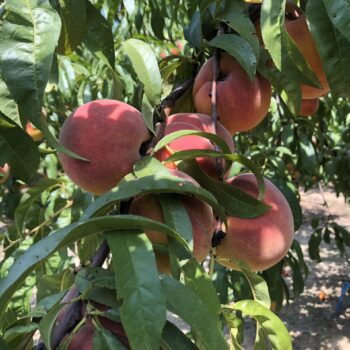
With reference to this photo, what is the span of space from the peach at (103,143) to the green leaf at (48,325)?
21 cm

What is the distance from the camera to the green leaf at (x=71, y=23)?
55 centimetres

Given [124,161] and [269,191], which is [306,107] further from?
[124,161]

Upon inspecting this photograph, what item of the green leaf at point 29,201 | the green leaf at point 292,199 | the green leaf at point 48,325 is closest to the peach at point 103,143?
the green leaf at point 48,325

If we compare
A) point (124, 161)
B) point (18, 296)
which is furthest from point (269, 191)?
point (18, 296)

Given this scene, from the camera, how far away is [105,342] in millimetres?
384

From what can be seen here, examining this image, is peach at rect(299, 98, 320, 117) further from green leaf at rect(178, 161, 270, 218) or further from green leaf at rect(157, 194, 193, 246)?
green leaf at rect(157, 194, 193, 246)

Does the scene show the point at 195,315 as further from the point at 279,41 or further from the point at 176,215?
the point at 279,41

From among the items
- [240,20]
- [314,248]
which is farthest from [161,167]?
[314,248]

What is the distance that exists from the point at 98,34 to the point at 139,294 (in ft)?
1.30

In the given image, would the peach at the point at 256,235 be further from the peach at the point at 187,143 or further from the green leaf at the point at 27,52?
the green leaf at the point at 27,52

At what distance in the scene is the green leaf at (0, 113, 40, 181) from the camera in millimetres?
551

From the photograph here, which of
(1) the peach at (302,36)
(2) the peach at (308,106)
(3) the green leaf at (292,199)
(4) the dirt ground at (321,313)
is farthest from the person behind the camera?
(4) the dirt ground at (321,313)

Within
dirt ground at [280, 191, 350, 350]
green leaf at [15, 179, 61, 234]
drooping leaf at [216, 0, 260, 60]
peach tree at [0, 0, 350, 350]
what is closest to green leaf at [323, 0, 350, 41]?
peach tree at [0, 0, 350, 350]

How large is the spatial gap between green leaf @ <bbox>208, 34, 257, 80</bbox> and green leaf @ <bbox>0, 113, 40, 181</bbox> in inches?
11.4
